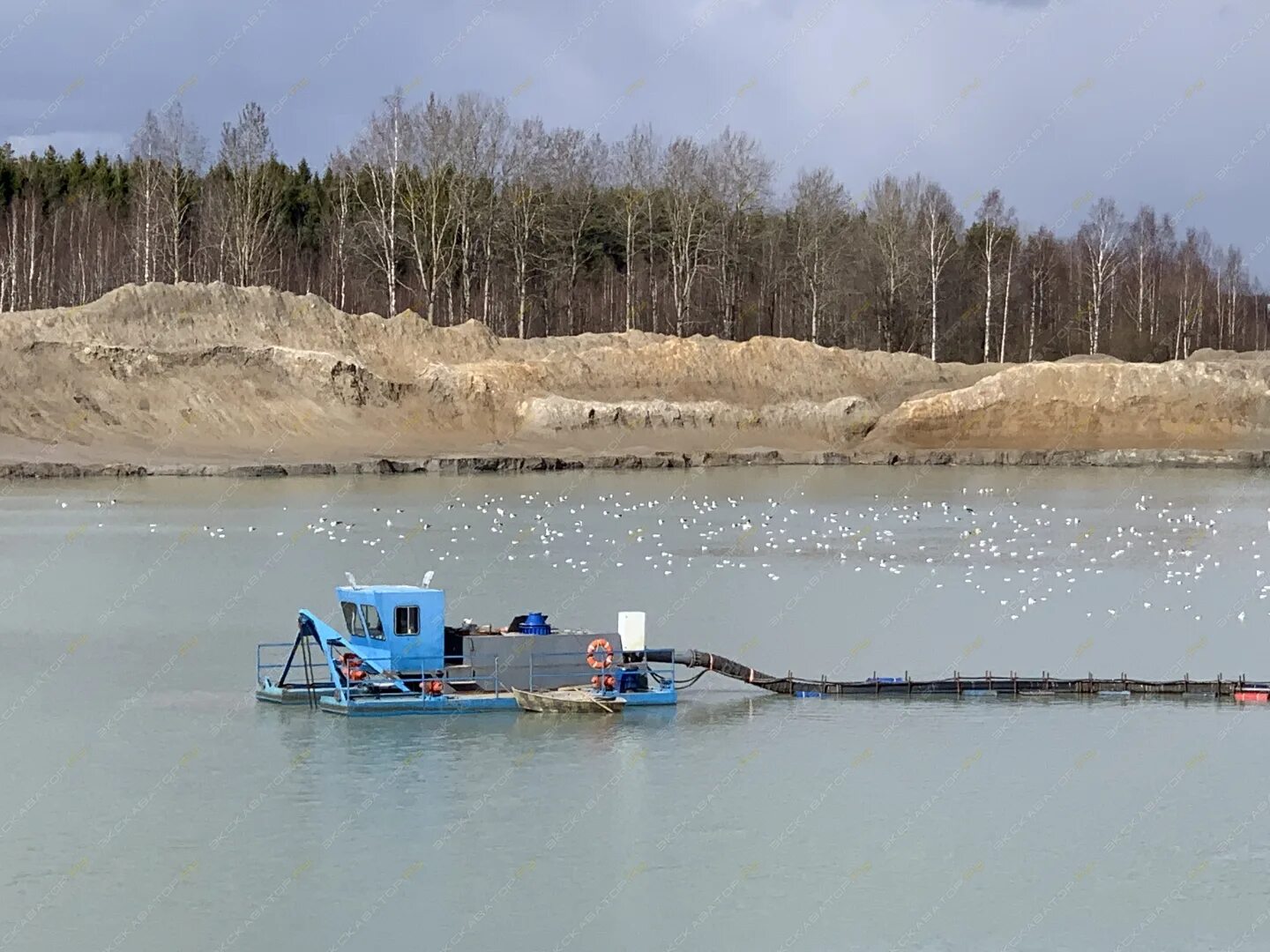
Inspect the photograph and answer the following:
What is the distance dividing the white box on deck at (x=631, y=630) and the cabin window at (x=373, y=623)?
3.52m

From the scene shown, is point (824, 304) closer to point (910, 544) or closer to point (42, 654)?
point (910, 544)

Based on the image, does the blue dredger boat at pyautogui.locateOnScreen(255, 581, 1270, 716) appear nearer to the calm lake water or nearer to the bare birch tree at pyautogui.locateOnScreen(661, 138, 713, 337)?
the calm lake water

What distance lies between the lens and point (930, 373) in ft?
296

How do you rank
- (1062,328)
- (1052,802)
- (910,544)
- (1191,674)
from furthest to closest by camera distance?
(1062,328)
(910,544)
(1191,674)
(1052,802)

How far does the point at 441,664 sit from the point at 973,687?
7.96 metres

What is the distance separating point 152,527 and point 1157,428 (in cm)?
5125

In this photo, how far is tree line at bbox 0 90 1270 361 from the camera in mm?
90500

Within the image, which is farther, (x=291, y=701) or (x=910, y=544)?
(x=910, y=544)

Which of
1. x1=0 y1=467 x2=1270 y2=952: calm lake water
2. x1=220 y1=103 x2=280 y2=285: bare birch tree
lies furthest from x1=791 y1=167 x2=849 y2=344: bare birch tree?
x1=0 y1=467 x2=1270 y2=952: calm lake water

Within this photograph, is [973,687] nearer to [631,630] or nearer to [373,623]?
[631,630]

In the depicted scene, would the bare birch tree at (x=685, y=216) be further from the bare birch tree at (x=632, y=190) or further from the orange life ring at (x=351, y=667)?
the orange life ring at (x=351, y=667)

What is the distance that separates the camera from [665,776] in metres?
23.7

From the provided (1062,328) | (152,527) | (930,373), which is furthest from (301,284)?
(152,527)

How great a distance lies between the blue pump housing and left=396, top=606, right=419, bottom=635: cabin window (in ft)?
5.71
